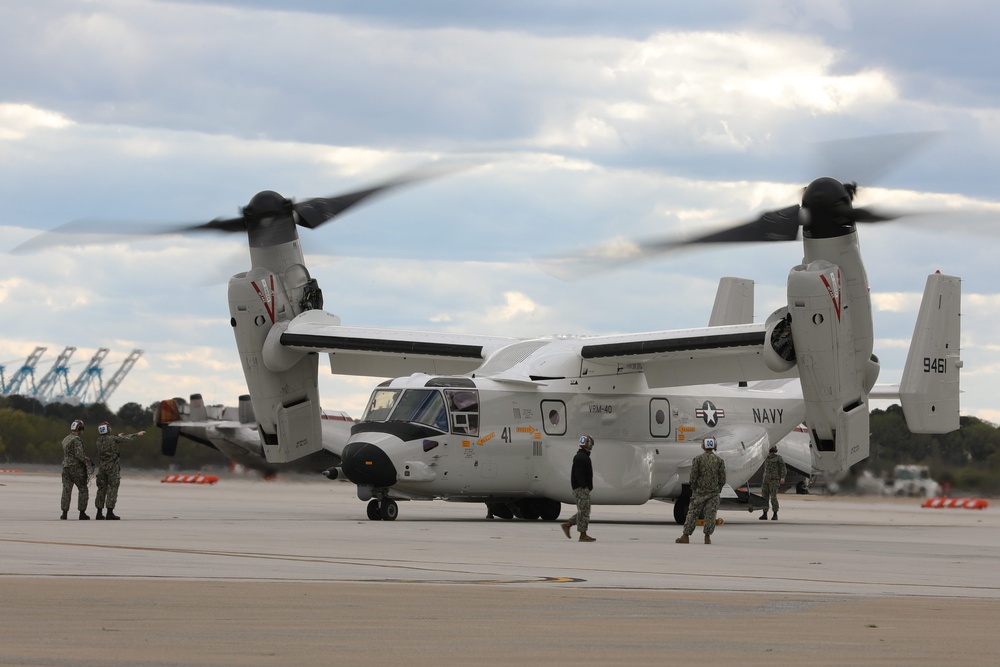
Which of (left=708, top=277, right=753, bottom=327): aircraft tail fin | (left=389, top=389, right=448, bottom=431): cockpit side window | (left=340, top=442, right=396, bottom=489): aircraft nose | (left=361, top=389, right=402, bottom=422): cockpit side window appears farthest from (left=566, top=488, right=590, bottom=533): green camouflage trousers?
(left=708, top=277, right=753, bottom=327): aircraft tail fin

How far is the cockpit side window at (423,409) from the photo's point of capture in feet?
71.4

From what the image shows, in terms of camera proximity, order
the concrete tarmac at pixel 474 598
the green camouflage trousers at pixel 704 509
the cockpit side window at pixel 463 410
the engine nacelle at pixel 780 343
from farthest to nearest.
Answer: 1. the cockpit side window at pixel 463 410
2. the engine nacelle at pixel 780 343
3. the green camouflage trousers at pixel 704 509
4. the concrete tarmac at pixel 474 598

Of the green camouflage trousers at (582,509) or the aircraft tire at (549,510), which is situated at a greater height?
the green camouflage trousers at (582,509)

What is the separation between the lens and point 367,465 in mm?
20906

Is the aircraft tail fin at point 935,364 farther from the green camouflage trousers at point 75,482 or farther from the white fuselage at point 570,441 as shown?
the green camouflage trousers at point 75,482

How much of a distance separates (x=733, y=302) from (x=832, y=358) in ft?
38.1

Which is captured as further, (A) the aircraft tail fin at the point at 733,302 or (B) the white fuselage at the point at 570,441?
(A) the aircraft tail fin at the point at 733,302

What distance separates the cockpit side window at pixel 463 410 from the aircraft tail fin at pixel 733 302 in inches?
408

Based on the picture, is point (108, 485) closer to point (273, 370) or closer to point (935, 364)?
point (273, 370)

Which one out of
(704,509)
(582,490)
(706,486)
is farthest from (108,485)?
(706,486)

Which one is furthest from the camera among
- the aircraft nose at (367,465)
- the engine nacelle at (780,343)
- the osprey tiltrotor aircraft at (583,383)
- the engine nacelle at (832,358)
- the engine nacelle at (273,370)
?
the engine nacelle at (273,370)

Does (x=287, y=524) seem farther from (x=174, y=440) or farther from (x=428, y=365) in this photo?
(x=174, y=440)

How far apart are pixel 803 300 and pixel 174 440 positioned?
2988cm

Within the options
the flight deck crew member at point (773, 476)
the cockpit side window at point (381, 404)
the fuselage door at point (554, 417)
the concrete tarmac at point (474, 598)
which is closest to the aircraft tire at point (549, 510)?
the fuselage door at point (554, 417)
